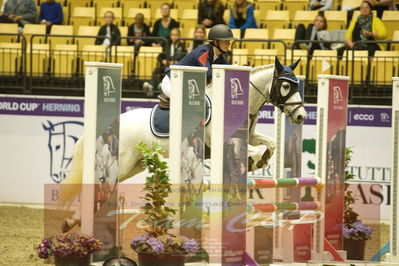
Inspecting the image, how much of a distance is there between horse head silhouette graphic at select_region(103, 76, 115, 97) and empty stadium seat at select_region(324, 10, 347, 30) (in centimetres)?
691

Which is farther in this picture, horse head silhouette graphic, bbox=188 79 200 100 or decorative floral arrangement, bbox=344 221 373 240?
decorative floral arrangement, bbox=344 221 373 240

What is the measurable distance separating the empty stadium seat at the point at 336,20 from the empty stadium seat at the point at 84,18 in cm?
363

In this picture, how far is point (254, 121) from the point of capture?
7516mm

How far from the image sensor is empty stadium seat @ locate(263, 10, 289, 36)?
1292cm

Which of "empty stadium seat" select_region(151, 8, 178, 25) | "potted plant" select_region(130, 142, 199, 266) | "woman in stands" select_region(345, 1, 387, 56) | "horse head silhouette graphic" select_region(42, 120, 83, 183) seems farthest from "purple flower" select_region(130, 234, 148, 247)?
"empty stadium seat" select_region(151, 8, 178, 25)

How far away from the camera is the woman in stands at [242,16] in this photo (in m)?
12.7

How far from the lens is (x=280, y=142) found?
25.5 ft

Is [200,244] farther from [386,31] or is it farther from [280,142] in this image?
[386,31]

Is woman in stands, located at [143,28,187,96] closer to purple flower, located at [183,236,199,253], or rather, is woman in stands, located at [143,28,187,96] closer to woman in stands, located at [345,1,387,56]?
woman in stands, located at [345,1,387,56]

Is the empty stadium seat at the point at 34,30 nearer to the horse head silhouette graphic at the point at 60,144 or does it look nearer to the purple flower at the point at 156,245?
the horse head silhouette graphic at the point at 60,144

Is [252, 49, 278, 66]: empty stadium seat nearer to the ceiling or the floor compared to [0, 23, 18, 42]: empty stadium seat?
nearer to the floor

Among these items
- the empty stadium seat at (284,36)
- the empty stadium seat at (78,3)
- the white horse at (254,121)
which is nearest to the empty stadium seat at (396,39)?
the empty stadium seat at (284,36)

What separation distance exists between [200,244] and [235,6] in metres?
7.05

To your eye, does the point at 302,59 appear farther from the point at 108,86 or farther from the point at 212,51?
the point at 108,86
